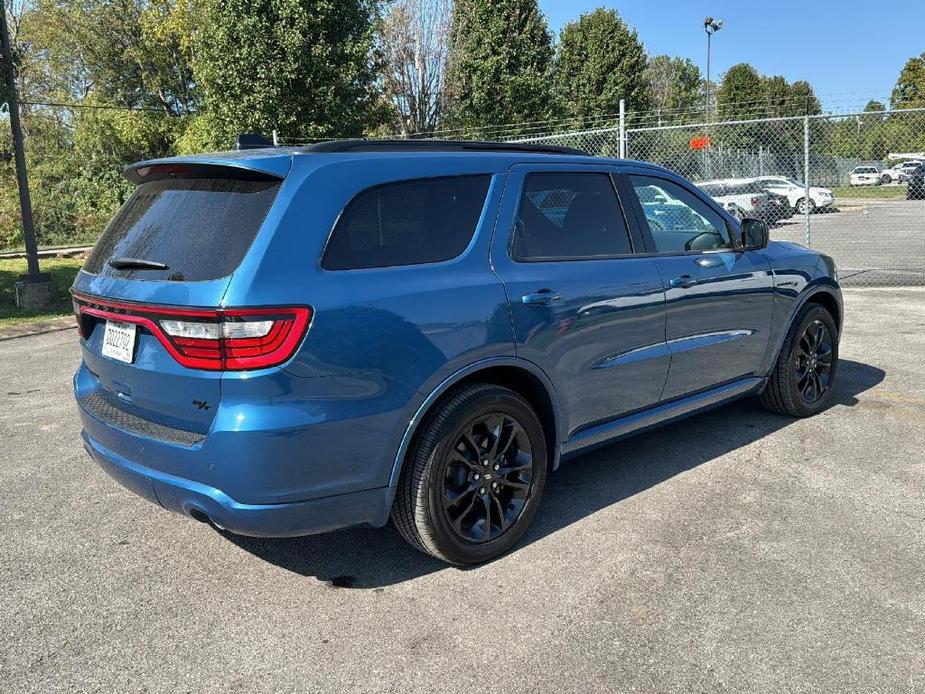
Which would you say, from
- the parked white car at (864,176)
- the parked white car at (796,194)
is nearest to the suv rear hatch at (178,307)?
the parked white car at (796,194)

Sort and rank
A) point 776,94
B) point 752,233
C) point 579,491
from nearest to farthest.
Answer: point 579,491 < point 752,233 < point 776,94

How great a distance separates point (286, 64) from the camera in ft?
63.2

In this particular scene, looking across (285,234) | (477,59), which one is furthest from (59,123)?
(285,234)

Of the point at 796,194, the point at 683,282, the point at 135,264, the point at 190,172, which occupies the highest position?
the point at 796,194

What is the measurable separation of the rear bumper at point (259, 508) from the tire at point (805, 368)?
3207 millimetres

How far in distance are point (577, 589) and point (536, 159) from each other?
200cm

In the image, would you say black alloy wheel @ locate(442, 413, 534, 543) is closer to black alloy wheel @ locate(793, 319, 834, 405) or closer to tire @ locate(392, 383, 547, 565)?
tire @ locate(392, 383, 547, 565)

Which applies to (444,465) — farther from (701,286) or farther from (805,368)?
(805,368)

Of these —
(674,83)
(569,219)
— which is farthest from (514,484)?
(674,83)

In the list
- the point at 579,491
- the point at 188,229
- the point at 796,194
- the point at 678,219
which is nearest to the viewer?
the point at 188,229

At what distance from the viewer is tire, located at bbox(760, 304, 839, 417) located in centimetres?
511

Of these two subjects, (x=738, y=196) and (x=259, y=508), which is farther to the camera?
(x=738, y=196)

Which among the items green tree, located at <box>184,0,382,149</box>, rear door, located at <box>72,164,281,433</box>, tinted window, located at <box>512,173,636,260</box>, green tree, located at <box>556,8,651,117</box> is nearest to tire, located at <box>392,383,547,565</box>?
tinted window, located at <box>512,173,636,260</box>

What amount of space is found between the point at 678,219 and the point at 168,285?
9.89 ft
